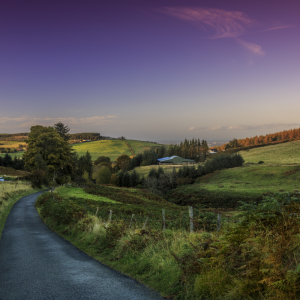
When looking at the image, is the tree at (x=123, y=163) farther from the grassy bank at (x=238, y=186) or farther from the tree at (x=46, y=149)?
the tree at (x=46, y=149)

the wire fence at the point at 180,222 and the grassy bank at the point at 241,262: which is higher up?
the grassy bank at the point at 241,262

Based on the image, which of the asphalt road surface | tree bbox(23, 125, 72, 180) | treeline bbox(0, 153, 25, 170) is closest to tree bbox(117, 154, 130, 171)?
treeline bbox(0, 153, 25, 170)

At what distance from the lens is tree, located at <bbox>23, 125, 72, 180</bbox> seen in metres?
57.6

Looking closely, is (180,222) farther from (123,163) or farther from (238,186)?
(123,163)

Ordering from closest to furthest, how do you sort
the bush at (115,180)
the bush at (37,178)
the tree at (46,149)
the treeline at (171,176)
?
the bush at (37,178) → the tree at (46,149) → the treeline at (171,176) → the bush at (115,180)

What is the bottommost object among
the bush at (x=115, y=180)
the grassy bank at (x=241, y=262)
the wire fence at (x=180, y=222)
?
the bush at (x=115, y=180)

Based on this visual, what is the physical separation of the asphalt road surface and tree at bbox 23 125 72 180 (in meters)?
47.3

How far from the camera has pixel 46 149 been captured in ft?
193

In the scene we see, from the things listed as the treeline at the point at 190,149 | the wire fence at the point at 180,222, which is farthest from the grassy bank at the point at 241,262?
the treeline at the point at 190,149

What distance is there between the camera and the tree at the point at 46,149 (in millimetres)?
57616

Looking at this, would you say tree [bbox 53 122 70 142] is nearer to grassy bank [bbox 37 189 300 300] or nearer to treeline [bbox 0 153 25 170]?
treeline [bbox 0 153 25 170]

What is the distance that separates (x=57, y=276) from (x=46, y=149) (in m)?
55.4

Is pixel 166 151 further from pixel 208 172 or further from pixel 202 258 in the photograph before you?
pixel 202 258

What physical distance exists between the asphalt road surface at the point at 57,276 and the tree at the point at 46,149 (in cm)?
4734
